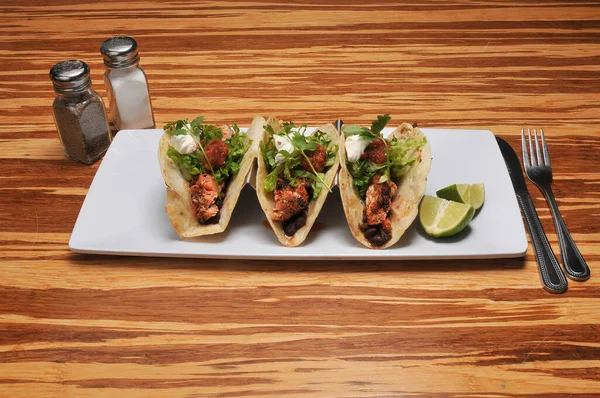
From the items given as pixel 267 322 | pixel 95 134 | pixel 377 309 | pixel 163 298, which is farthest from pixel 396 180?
pixel 95 134

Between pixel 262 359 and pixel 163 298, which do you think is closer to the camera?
pixel 262 359

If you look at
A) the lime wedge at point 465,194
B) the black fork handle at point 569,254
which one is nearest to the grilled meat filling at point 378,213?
the lime wedge at point 465,194

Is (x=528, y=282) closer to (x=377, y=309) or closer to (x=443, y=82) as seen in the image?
(x=377, y=309)

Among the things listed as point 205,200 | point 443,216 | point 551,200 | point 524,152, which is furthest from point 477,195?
point 205,200

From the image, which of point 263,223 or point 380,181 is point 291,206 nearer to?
point 263,223

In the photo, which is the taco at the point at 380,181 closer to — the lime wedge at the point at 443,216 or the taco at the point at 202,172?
the lime wedge at the point at 443,216

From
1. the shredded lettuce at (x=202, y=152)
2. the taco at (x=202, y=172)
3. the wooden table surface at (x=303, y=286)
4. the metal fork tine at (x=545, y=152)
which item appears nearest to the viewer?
the wooden table surface at (x=303, y=286)
